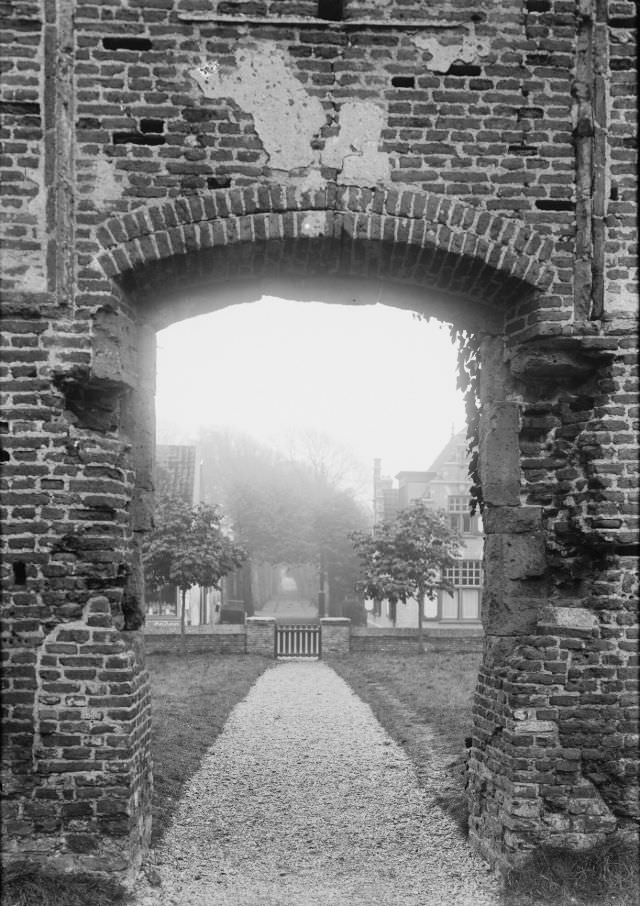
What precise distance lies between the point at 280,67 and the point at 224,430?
4416 centimetres

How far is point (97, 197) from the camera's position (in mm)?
5227

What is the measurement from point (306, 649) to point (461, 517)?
1146 centimetres

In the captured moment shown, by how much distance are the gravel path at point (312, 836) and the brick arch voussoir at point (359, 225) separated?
4014mm

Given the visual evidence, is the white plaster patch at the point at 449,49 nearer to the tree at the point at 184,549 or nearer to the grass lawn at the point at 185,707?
the grass lawn at the point at 185,707

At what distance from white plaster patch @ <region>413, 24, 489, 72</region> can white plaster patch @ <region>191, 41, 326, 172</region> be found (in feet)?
2.69

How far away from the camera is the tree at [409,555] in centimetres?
1997

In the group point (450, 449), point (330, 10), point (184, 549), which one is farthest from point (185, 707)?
point (450, 449)

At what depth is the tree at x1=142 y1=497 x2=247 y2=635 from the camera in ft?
62.0

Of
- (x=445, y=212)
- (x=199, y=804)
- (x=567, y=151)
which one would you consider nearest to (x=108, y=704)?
(x=199, y=804)

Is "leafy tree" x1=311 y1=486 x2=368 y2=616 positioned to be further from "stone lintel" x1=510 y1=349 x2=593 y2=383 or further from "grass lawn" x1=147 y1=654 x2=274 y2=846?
"stone lintel" x1=510 y1=349 x2=593 y2=383

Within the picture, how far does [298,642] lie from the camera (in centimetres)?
1986

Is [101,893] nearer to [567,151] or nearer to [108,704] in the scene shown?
[108,704]

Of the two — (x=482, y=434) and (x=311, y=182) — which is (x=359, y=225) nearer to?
(x=311, y=182)

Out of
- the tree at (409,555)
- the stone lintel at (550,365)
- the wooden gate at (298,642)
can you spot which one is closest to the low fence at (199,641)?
the wooden gate at (298,642)
